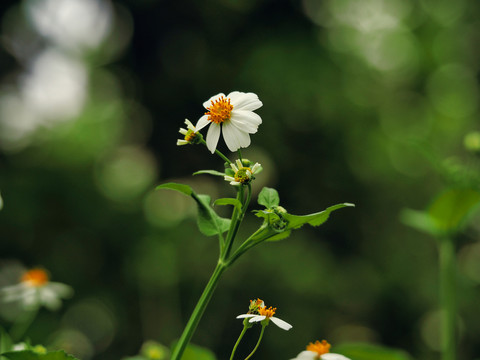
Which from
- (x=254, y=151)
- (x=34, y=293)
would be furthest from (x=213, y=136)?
(x=254, y=151)

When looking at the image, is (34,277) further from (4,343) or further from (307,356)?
(307,356)

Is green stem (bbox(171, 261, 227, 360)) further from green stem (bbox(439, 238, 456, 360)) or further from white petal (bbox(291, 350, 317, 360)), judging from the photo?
green stem (bbox(439, 238, 456, 360))

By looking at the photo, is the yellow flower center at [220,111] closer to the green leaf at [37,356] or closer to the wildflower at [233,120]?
the wildflower at [233,120]

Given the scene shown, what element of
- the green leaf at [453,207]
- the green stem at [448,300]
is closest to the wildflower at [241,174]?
the green leaf at [453,207]

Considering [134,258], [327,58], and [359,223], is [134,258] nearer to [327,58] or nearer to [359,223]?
[359,223]

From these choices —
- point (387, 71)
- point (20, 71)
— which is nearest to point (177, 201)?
point (20, 71)

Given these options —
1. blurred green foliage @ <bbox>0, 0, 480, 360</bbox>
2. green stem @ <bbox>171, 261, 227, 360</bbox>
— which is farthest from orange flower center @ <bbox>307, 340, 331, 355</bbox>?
blurred green foliage @ <bbox>0, 0, 480, 360</bbox>
